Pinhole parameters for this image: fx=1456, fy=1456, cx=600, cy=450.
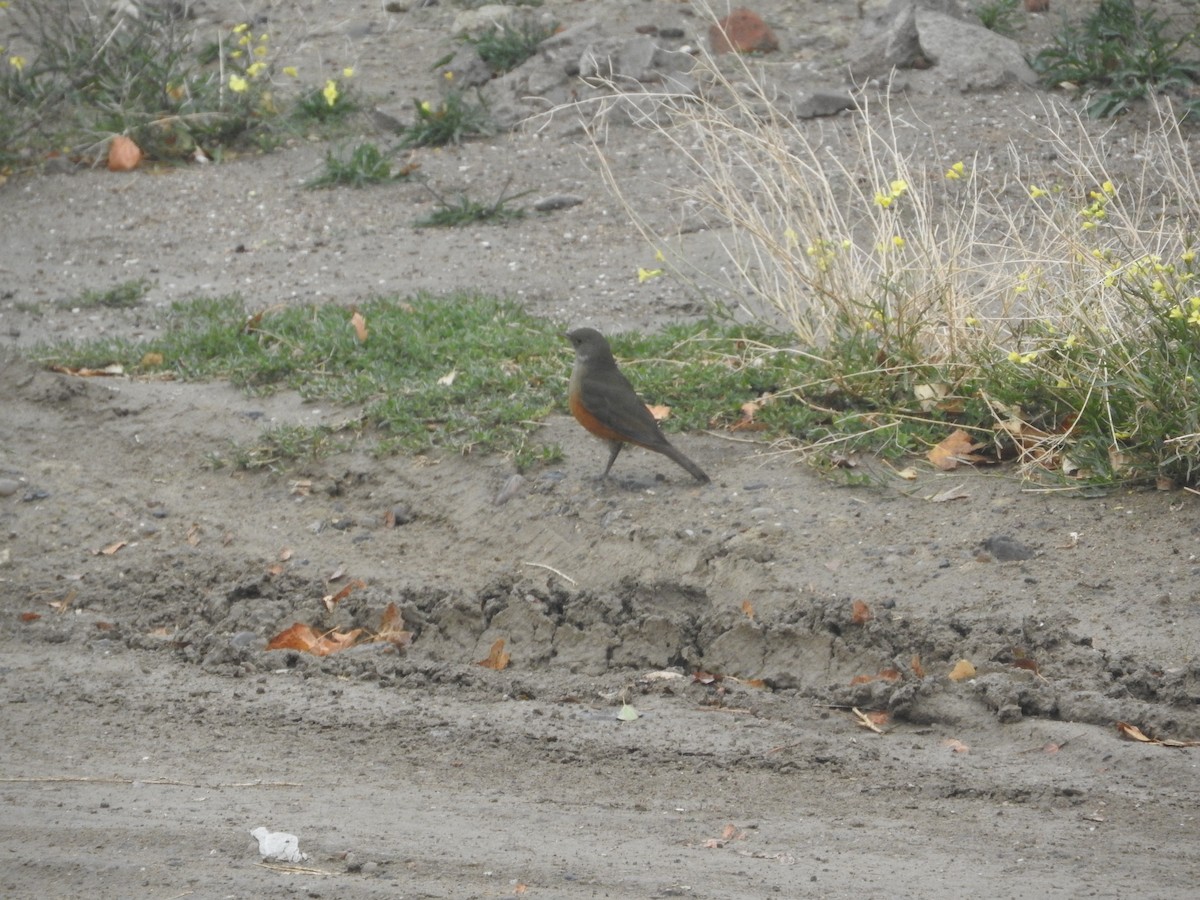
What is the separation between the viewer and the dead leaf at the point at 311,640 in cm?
506

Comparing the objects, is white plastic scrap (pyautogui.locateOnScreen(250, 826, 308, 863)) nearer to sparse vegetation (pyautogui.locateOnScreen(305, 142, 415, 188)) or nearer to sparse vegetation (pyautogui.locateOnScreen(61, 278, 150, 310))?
sparse vegetation (pyautogui.locateOnScreen(61, 278, 150, 310))

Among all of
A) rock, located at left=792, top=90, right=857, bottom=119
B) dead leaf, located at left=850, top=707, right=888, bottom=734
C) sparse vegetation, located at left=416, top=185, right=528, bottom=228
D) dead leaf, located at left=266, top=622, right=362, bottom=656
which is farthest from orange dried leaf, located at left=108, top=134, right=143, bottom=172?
dead leaf, located at left=850, top=707, right=888, bottom=734

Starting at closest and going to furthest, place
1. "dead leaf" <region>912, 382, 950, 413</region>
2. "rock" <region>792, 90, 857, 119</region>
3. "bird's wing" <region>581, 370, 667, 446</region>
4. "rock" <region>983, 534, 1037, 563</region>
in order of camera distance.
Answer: "rock" <region>983, 534, 1037, 563</region>, "bird's wing" <region>581, 370, 667, 446</region>, "dead leaf" <region>912, 382, 950, 413</region>, "rock" <region>792, 90, 857, 119</region>

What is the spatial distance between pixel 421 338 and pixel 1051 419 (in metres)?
3.14

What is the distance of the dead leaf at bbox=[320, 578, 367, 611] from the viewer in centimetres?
535

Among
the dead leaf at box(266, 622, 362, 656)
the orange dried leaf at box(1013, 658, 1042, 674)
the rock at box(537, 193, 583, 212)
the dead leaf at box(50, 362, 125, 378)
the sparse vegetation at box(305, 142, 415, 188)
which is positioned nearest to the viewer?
the orange dried leaf at box(1013, 658, 1042, 674)

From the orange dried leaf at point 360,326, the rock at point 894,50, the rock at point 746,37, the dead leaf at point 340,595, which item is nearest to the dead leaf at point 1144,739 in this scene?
the dead leaf at point 340,595

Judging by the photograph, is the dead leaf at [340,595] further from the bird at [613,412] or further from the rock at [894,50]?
the rock at [894,50]

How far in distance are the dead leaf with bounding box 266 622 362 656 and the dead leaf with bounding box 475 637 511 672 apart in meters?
0.49

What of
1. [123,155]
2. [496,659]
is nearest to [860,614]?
[496,659]

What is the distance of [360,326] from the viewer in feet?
24.8

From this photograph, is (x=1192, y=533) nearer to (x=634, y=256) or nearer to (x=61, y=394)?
(x=634, y=256)

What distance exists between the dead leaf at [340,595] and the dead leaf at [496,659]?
669mm

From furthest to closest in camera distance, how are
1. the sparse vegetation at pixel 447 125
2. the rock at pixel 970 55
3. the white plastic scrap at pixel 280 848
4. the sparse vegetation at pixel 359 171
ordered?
the sparse vegetation at pixel 447 125, the rock at pixel 970 55, the sparse vegetation at pixel 359 171, the white plastic scrap at pixel 280 848
